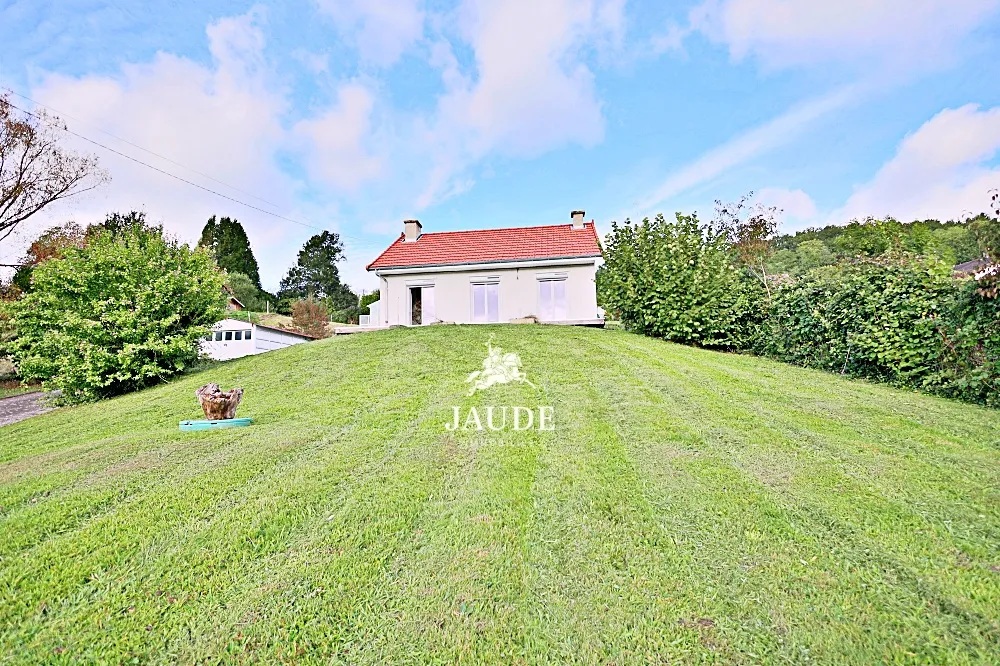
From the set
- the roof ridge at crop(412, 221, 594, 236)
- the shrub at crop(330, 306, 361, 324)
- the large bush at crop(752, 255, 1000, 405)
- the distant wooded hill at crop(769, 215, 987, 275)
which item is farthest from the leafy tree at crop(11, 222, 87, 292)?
the distant wooded hill at crop(769, 215, 987, 275)

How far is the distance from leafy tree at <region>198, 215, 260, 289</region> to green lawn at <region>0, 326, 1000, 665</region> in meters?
47.8

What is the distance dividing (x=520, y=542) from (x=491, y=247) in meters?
16.8

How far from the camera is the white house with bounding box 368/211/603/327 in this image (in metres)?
17.5

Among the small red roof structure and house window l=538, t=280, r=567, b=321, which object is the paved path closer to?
the small red roof structure

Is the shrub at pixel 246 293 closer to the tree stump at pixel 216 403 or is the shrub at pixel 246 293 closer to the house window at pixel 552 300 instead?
the house window at pixel 552 300

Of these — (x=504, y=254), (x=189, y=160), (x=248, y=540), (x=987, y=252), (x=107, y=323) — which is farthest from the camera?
(x=504, y=254)

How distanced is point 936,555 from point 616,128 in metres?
11.6

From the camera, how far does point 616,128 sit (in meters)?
12.0

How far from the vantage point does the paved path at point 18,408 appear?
36.2ft

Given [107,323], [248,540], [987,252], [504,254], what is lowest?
[248,540]

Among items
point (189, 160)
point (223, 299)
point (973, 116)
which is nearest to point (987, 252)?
point (973, 116)

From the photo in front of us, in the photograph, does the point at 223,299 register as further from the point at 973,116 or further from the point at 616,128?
the point at 973,116

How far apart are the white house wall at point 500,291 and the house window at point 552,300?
5.5 inches

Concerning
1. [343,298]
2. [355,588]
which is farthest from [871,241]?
[343,298]
